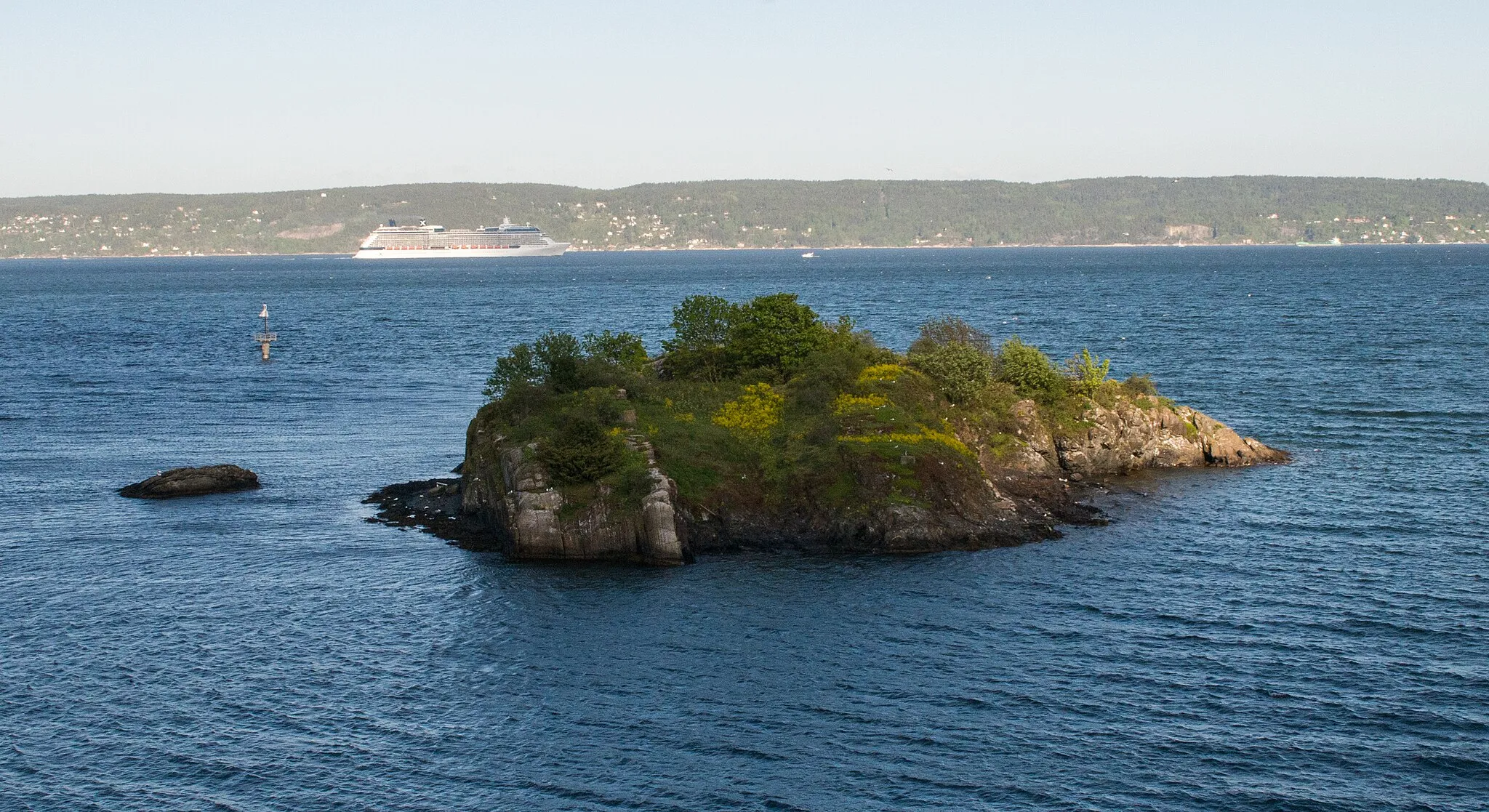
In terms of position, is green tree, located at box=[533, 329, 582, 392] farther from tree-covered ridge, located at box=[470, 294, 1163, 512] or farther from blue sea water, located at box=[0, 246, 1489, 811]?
blue sea water, located at box=[0, 246, 1489, 811]

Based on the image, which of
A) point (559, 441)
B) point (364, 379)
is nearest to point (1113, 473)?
point (559, 441)

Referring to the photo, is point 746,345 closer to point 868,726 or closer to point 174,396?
point 868,726

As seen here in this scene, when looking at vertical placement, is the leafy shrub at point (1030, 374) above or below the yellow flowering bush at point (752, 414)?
above

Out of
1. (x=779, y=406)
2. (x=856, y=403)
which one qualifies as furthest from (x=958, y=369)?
(x=779, y=406)

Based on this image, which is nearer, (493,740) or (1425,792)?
(1425,792)

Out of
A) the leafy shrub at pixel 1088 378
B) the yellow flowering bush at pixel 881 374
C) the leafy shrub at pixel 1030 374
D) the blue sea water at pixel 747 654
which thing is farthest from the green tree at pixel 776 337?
the blue sea water at pixel 747 654

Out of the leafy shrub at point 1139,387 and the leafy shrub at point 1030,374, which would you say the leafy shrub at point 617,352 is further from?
the leafy shrub at point 1139,387

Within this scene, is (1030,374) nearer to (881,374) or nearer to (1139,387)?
(1139,387)
